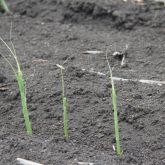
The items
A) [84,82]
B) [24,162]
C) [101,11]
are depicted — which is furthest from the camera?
[101,11]

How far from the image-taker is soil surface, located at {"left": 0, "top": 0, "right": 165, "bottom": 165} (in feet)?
8.70

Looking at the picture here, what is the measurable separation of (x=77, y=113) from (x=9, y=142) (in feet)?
1.71

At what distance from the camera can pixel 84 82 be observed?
337 centimetres

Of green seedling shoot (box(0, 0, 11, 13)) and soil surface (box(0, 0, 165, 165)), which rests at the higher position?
green seedling shoot (box(0, 0, 11, 13))

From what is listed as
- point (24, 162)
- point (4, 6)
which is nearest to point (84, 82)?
point (24, 162)

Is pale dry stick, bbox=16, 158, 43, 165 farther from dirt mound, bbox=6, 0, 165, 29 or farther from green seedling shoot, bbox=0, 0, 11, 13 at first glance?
green seedling shoot, bbox=0, 0, 11, 13

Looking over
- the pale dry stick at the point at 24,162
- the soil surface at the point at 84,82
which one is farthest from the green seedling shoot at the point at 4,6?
the pale dry stick at the point at 24,162

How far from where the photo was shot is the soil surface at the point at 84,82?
2.65m

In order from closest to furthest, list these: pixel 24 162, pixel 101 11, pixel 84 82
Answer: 1. pixel 24 162
2. pixel 84 82
3. pixel 101 11

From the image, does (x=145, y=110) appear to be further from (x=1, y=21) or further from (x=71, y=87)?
(x=1, y=21)

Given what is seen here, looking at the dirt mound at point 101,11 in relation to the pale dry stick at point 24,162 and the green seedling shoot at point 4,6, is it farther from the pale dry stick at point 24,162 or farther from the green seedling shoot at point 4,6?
the pale dry stick at point 24,162

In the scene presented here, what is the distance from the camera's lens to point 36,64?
146 inches

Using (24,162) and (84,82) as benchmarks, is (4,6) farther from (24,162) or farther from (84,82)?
(24,162)

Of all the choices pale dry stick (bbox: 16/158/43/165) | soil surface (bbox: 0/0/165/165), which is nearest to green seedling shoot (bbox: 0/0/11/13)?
soil surface (bbox: 0/0/165/165)
